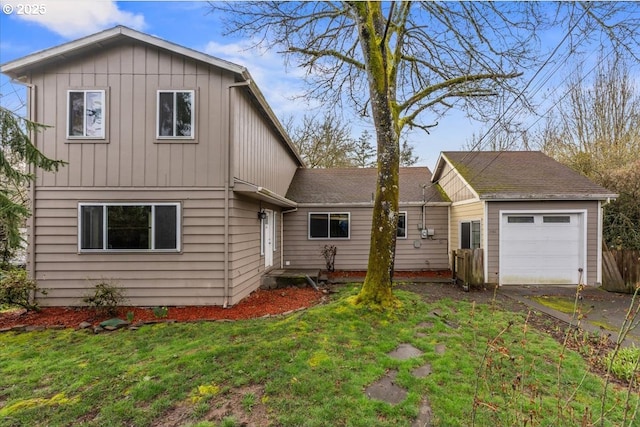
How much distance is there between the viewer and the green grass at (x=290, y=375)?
2957mm

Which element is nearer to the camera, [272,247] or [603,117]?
[272,247]

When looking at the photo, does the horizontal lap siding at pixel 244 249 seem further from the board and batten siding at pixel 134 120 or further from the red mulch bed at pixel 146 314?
the board and batten siding at pixel 134 120

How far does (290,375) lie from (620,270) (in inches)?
394

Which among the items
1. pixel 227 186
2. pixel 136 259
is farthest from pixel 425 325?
pixel 136 259

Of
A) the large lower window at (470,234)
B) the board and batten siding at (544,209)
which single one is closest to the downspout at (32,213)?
the board and batten siding at (544,209)

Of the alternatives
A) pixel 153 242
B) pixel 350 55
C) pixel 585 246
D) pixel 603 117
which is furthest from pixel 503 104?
pixel 603 117

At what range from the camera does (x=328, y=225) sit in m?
11.9

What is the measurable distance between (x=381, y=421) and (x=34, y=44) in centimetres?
1097

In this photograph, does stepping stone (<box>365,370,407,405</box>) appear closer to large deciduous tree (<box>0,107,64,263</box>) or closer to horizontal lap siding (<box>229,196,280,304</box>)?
horizontal lap siding (<box>229,196,280,304</box>)

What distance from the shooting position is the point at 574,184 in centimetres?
938

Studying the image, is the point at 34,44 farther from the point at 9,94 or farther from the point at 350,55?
the point at 350,55

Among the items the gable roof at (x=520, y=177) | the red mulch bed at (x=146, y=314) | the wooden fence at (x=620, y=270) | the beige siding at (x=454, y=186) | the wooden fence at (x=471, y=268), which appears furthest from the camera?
the beige siding at (x=454, y=186)

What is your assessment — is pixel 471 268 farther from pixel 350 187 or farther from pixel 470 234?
pixel 350 187

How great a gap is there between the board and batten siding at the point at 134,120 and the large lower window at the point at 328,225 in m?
5.60
